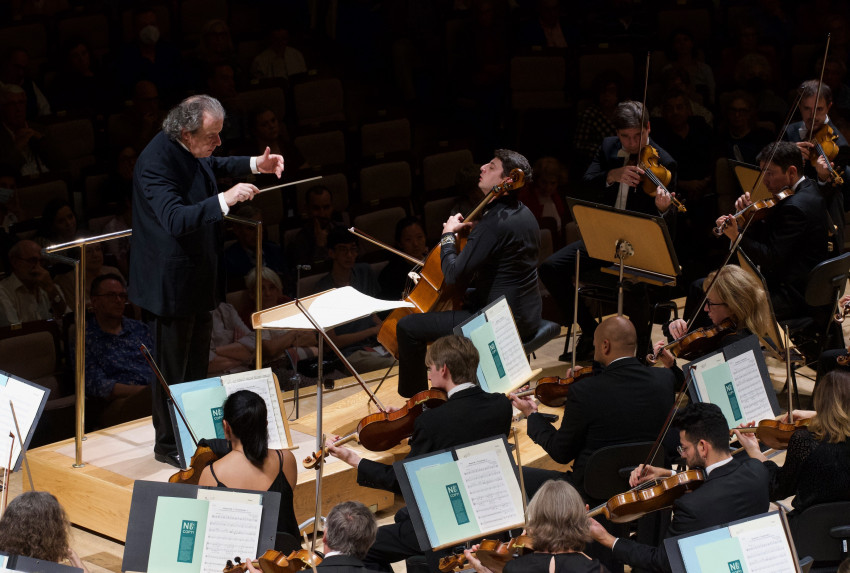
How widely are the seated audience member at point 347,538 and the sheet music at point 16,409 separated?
4.62 feet

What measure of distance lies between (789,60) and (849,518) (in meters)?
6.61

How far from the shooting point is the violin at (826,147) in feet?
20.9

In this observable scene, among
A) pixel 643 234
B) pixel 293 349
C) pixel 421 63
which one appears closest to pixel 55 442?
pixel 293 349

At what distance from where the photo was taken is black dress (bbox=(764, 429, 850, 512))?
4.09 metres

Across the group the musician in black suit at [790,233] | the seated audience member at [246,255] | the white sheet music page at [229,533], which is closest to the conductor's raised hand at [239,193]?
the white sheet music page at [229,533]

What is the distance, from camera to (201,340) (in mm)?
5164

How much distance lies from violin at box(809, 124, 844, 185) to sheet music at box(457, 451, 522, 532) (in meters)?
3.27

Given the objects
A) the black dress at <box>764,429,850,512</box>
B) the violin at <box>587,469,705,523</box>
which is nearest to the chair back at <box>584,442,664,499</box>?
the violin at <box>587,469,705,523</box>

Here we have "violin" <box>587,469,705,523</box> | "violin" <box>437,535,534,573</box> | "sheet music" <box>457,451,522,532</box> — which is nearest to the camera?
"violin" <box>437,535,534,573</box>

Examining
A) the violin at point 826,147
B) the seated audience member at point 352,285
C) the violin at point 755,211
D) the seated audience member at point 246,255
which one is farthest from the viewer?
the seated audience member at point 246,255

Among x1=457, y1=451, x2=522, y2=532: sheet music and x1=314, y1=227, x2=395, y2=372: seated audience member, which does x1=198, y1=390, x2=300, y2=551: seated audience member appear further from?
x1=314, y1=227, x2=395, y2=372: seated audience member

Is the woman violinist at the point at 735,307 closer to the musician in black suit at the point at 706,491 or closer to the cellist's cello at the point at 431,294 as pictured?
the cellist's cello at the point at 431,294

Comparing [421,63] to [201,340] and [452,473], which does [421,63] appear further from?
[452,473]

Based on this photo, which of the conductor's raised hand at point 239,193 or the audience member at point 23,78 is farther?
the audience member at point 23,78
